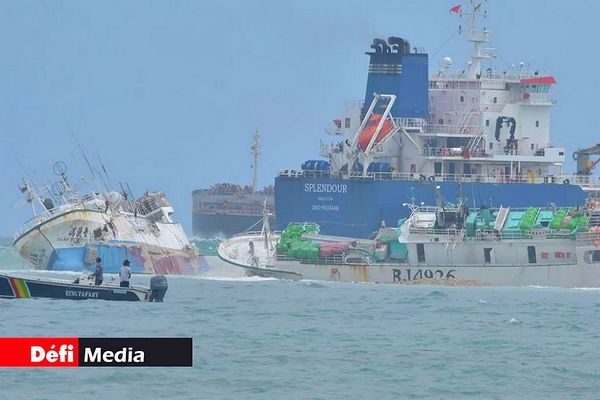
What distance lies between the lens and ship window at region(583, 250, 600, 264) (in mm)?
66812

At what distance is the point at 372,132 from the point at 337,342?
40741 millimetres

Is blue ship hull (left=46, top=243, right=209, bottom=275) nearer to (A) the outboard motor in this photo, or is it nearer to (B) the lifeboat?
(B) the lifeboat

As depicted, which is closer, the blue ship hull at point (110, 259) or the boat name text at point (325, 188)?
the blue ship hull at point (110, 259)

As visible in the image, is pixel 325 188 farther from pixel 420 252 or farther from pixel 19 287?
pixel 19 287

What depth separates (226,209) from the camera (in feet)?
468

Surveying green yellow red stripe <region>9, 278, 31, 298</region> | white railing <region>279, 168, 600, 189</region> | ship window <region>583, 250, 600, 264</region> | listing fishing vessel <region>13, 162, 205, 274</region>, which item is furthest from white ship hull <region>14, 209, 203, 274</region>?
green yellow red stripe <region>9, 278, 31, 298</region>

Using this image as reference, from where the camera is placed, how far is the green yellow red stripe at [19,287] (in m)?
55.7

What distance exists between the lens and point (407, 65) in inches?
3575

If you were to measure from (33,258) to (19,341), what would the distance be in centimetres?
3250

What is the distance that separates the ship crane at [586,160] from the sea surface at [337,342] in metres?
27.6

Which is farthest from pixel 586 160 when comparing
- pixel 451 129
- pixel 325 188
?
pixel 325 188

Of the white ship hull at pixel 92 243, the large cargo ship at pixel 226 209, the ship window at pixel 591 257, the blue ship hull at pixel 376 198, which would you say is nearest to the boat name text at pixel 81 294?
the white ship hull at pixel 92 243

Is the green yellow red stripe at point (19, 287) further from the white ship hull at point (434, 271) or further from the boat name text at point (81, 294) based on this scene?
the white ship hull at point (434, 271)

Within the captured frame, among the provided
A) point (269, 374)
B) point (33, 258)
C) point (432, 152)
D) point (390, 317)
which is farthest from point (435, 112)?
point (269, 374)
